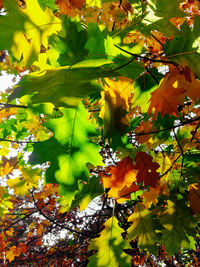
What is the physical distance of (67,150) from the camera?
3.47 feet

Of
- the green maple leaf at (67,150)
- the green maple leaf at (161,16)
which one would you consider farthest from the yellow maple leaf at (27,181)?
the green maple leaf at (161,16)

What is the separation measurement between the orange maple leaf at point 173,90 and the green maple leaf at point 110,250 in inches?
47.1

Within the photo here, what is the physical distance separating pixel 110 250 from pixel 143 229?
1.22 ft

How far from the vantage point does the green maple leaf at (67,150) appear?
1.04 meters

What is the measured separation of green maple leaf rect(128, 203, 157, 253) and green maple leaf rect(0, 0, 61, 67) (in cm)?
161

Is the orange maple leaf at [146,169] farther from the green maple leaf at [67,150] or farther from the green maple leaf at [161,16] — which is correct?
the green maple leaf at [161,16]

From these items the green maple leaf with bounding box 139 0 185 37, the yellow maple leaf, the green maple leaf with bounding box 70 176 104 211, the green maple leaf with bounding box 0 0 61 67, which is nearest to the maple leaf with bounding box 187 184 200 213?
the green maple leaf with bounding box 70 176 104 211

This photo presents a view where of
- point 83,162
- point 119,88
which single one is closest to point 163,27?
point 119,88

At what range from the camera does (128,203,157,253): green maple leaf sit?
1.77m

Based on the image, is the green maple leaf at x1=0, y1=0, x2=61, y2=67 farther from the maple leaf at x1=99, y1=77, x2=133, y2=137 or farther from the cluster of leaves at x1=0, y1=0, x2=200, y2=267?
the maple leaf at x1=99, y1=77, x2=133, y2=137

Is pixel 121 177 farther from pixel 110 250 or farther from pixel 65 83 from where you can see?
pixel 65 83

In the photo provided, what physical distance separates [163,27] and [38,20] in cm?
70

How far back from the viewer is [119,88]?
112cm

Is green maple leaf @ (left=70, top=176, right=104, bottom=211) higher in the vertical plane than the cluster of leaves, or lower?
lower
